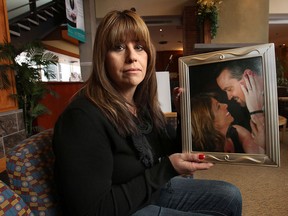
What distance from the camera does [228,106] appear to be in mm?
745

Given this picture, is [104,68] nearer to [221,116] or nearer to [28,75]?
[221,116]

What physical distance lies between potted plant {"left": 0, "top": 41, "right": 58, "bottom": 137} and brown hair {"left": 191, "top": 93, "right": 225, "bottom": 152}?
2.54 m

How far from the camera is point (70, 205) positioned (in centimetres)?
64

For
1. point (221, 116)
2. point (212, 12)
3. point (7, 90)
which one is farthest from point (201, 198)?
point (212, 12)

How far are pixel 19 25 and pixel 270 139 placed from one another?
4236 mm

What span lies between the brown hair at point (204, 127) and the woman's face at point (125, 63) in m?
0.23

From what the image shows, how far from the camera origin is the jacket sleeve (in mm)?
625

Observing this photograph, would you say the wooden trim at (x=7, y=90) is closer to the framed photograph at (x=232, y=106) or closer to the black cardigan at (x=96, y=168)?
the black cardigan at (x=96, y=168)

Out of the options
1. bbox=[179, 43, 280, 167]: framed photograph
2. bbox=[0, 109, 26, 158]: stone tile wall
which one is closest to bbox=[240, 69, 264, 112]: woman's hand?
bbox=[179, 43, 280, 167]: framed photograph

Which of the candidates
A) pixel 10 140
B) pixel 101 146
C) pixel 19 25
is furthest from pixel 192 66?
pixel 19 25

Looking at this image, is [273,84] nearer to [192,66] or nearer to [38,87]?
[192,66]

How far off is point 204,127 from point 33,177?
55cm

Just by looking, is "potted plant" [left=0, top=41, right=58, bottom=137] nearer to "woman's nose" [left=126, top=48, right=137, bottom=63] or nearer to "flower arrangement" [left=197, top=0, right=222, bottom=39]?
"woman's nose" [left=126, top=48, right=137, bottom=63]

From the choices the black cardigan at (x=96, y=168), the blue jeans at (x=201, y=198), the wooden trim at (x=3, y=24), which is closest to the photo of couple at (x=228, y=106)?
the black cardigan at (x=96, y=168)
